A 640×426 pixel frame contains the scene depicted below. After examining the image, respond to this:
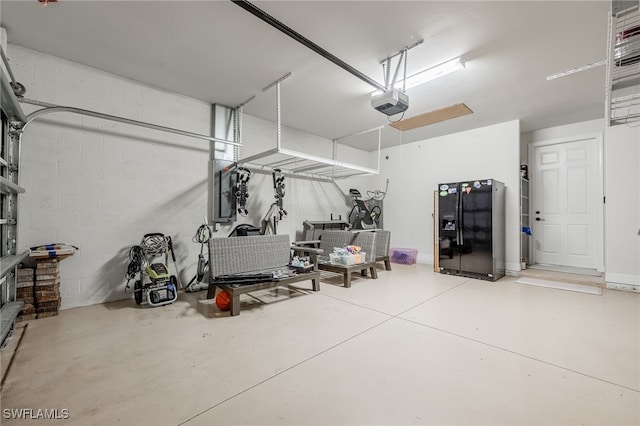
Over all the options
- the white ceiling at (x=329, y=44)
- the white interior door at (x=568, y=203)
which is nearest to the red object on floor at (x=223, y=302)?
the white ceiling at (x=329, y=44)

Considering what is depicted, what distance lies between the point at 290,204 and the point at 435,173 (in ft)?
11.7

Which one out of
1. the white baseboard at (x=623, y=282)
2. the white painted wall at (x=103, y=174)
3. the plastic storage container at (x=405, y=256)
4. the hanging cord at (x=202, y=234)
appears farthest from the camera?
the plastic storage container at (x=405, y=256)

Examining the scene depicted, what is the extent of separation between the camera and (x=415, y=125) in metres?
5.51

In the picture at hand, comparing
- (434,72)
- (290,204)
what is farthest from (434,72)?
(290,204)

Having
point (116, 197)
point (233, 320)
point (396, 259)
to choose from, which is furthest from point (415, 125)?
point (116, 197)

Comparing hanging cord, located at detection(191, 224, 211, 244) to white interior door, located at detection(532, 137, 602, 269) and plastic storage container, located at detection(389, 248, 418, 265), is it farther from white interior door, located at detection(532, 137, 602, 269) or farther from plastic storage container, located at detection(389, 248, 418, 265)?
white interior door, located at detection(532, 137, 602, 269)

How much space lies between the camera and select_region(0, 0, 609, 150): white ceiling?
2480 millimetres

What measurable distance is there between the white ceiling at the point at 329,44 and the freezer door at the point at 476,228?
1527 millimetres

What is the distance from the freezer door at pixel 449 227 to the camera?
513 cm

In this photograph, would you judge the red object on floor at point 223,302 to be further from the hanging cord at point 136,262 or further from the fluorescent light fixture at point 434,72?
the fluorescent light fixture at point 434,72

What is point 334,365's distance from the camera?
199cm

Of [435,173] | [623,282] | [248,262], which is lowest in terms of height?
[623,282]
